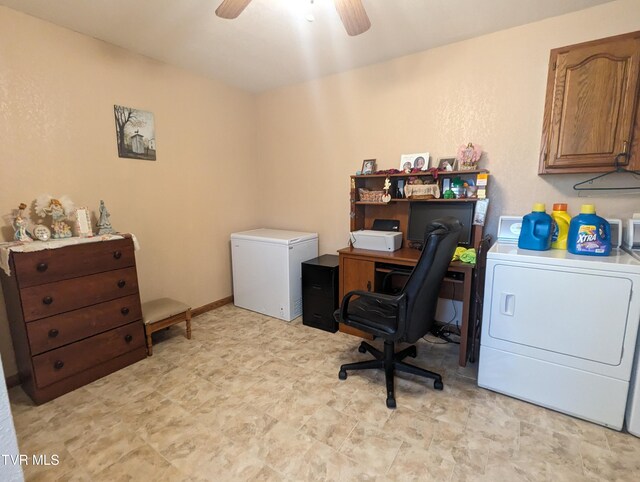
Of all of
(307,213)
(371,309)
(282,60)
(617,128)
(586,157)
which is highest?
(282,60)

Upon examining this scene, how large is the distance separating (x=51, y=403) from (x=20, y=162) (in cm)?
156

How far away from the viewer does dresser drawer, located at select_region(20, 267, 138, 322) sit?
179 cm

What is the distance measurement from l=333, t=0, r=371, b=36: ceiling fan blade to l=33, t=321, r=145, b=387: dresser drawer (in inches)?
95.8

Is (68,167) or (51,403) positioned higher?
(68,167)

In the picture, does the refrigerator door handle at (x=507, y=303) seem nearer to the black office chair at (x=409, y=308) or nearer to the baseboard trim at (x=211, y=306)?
the black office chair at (x=409, y=308)

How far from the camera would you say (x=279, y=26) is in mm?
2141

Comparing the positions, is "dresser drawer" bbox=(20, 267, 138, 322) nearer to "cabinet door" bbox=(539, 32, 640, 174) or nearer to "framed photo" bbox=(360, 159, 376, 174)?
"framed photo" bbox=(360, 159, 376, 174)

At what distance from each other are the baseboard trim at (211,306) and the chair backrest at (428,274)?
2.27 m

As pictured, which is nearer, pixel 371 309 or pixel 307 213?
pixel 371 309

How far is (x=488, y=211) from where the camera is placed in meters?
2.42

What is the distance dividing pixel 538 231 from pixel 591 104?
0.82 meters

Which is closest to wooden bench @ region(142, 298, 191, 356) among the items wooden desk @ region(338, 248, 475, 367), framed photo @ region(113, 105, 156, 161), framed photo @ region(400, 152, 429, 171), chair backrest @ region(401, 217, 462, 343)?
framed photo @ region(113, 105, 156, 161)

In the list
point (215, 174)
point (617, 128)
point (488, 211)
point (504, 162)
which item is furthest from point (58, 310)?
point (617, 128)

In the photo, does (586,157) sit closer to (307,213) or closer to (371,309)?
(371,309)
